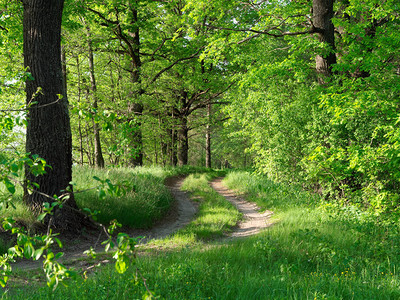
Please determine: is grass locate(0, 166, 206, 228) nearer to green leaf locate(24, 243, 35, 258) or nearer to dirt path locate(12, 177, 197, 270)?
dirt path locate(12, 177, 197, 270)

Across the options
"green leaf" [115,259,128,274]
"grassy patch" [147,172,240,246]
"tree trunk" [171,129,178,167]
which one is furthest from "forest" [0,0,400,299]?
"tree trunk" [171,129,178,167]

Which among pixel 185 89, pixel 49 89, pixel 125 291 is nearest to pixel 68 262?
pixel 125 291

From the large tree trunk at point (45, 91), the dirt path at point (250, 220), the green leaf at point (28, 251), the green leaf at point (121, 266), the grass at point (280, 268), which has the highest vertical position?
the large tree trunk at point (45, 91)

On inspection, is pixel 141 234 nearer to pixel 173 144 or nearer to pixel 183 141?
pixel 183 141

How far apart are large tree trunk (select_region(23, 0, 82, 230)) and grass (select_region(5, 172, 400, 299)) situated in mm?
3001

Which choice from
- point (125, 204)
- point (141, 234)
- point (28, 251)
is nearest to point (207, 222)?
point (141, 234)

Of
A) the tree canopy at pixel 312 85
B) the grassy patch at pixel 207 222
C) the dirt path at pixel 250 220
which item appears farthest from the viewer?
the dirt path at pixel 250 220

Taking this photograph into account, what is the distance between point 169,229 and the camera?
906 centimetres

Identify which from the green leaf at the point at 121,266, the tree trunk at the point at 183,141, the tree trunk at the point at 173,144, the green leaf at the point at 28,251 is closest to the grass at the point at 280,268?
the green leaf at the point at 121,266

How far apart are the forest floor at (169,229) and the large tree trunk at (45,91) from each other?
2.81 ft

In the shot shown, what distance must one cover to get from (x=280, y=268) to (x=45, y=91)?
20.7 feet

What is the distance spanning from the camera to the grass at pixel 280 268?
11.7ft

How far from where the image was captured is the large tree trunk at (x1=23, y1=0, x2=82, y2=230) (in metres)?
6.35

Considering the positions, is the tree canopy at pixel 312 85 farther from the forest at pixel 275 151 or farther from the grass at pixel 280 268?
the grass at pixel 280 268
